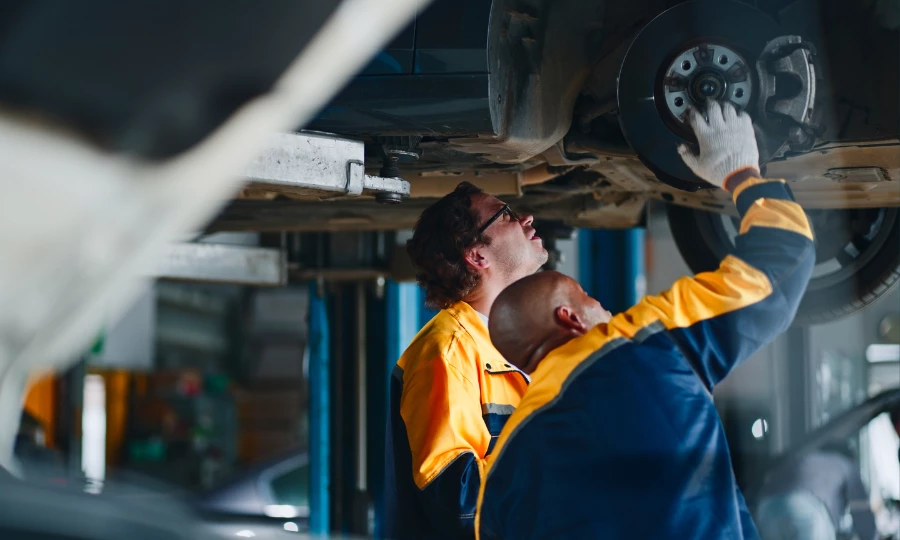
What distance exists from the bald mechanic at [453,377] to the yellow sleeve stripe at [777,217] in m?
0.74

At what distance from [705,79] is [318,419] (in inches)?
105

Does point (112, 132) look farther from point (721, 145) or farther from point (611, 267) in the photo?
point (611, 267)

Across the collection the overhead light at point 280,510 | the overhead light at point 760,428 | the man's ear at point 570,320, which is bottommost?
the overhead light at point 280,510

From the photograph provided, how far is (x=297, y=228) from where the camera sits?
12.0ft

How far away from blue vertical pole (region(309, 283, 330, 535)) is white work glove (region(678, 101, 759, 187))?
2.59 meters

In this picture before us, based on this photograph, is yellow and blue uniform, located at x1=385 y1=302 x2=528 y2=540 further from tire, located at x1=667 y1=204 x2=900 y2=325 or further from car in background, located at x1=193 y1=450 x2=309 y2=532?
car in background, located at x1=193 y1=450 x2=309 y2=532

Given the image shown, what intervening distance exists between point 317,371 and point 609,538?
2.93 meters

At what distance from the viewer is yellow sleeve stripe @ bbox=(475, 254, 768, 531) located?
4.88 ft

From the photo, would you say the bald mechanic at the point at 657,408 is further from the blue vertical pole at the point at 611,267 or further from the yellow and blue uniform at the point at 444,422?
the blue vertical pole at the point at 611,267

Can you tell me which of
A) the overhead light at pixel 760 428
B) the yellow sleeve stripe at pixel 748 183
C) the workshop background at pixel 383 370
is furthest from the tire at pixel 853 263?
the yellow sleeve stripe at pixel 748 183

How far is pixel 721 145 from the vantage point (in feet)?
5.97

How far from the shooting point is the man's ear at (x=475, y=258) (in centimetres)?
238

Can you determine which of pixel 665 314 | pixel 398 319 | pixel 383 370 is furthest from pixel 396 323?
pixel 665 314

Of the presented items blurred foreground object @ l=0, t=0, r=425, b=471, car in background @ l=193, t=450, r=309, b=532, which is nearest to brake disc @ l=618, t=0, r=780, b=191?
blurred foreground object @ l=0, t=0, r=425, b=471
